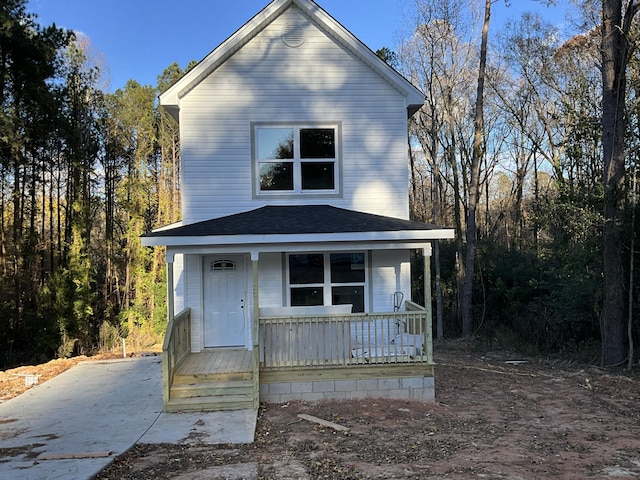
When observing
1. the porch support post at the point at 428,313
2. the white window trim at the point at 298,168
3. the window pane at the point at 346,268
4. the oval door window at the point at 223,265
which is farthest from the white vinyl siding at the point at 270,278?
the porch support post at the point at 428,313

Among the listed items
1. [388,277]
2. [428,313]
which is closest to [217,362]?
[388,277]

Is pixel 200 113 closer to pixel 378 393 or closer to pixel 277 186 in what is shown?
pixel 277 186

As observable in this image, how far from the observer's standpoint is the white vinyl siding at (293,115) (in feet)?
32.6

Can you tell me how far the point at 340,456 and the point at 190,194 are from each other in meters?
6.38

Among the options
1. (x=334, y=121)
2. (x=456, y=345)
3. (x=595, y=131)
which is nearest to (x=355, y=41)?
(x=334, y=121)

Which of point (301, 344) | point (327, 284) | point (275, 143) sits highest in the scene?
point (275, 143)

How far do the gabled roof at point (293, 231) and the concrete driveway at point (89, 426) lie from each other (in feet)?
9.34

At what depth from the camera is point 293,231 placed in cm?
816

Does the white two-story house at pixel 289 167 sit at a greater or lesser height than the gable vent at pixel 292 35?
lesser

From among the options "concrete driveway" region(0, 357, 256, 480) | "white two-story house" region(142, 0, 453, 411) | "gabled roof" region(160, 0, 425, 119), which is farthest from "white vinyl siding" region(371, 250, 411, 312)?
"concrete driveway" region(0, 357, 256, 480)

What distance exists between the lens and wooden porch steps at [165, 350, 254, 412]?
747 cm

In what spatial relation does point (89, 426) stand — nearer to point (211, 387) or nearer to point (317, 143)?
point (211, 387)

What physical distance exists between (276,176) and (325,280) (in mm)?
2559

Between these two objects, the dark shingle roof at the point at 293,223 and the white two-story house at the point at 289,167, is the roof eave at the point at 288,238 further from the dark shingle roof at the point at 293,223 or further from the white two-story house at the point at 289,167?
the white two-story house at the point at 289,167
